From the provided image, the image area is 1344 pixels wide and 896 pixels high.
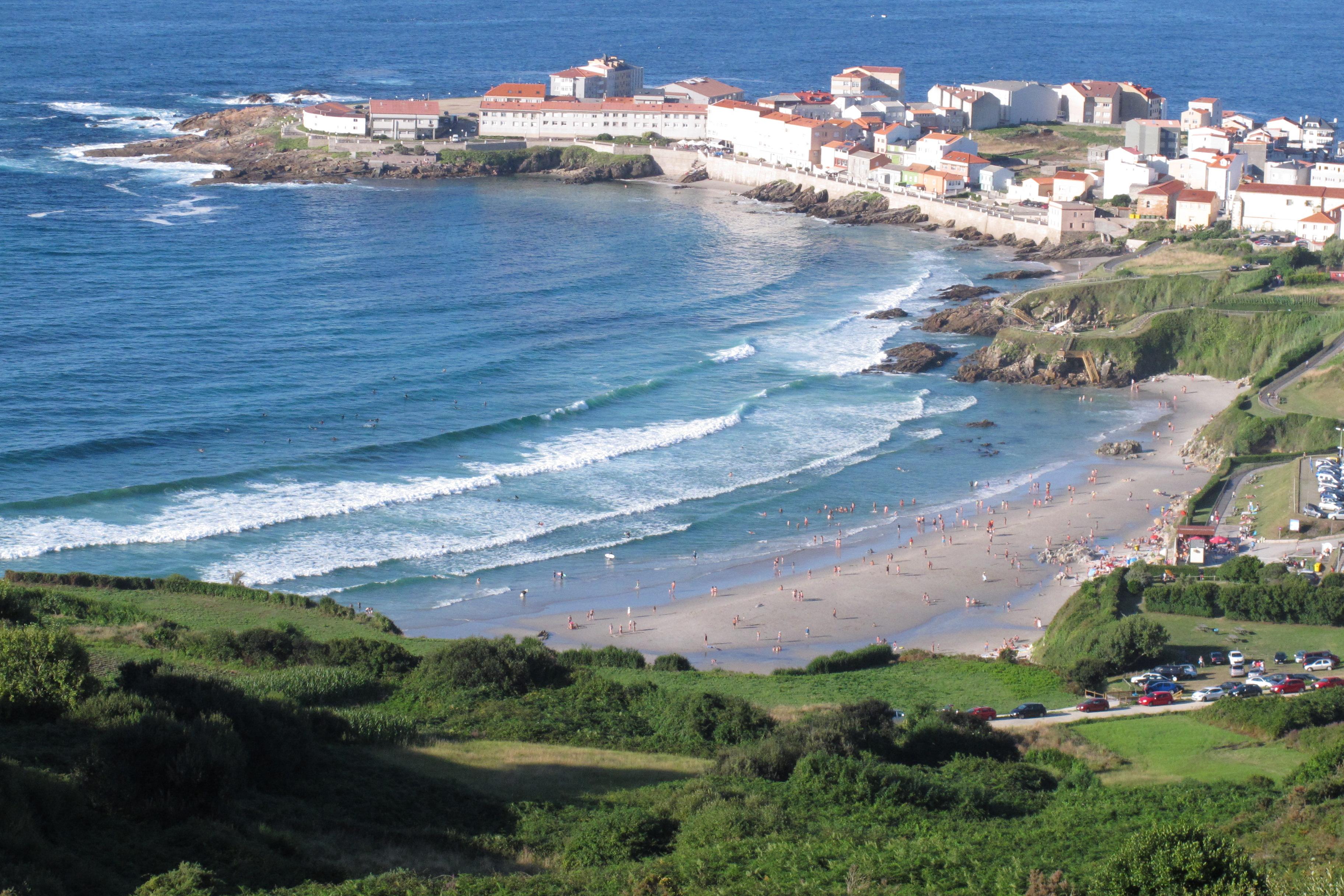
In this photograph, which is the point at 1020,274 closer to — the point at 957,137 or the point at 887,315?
the point at 887,315

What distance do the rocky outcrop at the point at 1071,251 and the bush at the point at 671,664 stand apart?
150 feet

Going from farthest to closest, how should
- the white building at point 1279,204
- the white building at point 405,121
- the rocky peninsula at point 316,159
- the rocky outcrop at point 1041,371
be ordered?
the white building at point 405,121 → the rocky peninsula at point 316,159 → the white building at point 1279,204 → the rocky outcrop at point 1041,371

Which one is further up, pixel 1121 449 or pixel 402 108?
pixel 402 108

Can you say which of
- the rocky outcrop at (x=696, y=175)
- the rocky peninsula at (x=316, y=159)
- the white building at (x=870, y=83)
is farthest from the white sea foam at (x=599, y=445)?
the white building at (x=870, y=83)

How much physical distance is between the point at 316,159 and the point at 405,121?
7.75 m

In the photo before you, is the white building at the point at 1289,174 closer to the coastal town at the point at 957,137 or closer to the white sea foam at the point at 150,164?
the coastal town at the point at 957,137

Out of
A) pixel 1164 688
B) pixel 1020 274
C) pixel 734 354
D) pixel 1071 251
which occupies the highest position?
pixel 1071 251

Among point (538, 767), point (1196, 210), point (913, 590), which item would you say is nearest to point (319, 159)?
→ point (1196, 210)

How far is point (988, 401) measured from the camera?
49312 millimetres

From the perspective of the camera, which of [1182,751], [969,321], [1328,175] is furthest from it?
[1328,175]

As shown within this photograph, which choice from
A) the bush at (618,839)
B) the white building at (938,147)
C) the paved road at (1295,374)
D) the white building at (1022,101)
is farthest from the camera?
the white building at (1022,101)

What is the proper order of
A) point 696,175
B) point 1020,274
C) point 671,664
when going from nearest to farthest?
point 671,664
point 1020,274
point 696,175

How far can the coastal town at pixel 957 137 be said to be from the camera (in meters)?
69.5

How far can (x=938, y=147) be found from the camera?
8069cm
